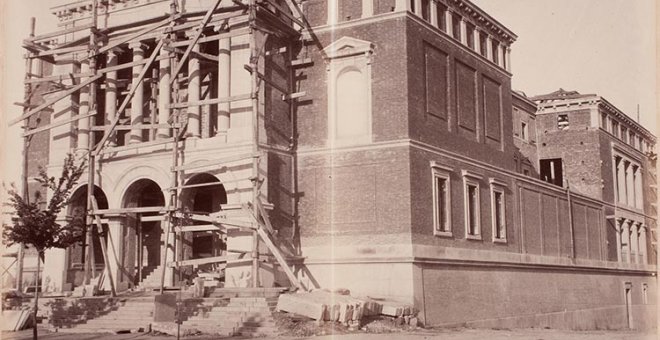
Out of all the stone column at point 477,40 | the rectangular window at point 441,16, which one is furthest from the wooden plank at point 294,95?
the stone column at point 477,40

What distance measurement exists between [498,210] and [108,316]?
17.8 meters

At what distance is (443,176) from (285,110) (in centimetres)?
672

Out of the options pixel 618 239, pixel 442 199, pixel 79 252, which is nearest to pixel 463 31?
pixel 442 199

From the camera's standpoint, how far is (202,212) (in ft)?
94.7

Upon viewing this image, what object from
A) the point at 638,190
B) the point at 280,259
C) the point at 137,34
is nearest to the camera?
the point at 280,259

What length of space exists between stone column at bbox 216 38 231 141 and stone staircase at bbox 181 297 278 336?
23.3 feet

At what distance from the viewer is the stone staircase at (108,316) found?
913 inches

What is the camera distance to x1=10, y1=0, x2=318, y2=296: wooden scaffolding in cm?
2555

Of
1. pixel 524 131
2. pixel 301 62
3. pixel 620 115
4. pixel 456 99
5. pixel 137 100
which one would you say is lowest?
pixel 137 100

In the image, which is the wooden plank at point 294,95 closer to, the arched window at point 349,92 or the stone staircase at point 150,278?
the arched window at point 349,92

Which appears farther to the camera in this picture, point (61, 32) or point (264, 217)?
point (61, 32)

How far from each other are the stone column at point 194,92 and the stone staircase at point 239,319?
805cm

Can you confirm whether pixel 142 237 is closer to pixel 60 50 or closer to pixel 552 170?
pixel 60 50

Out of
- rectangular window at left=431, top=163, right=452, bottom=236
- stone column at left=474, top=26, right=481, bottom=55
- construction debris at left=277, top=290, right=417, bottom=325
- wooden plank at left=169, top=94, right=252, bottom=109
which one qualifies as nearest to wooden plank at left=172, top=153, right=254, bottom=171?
wooden plank at left=169, top=94, right=252, bottom=109
